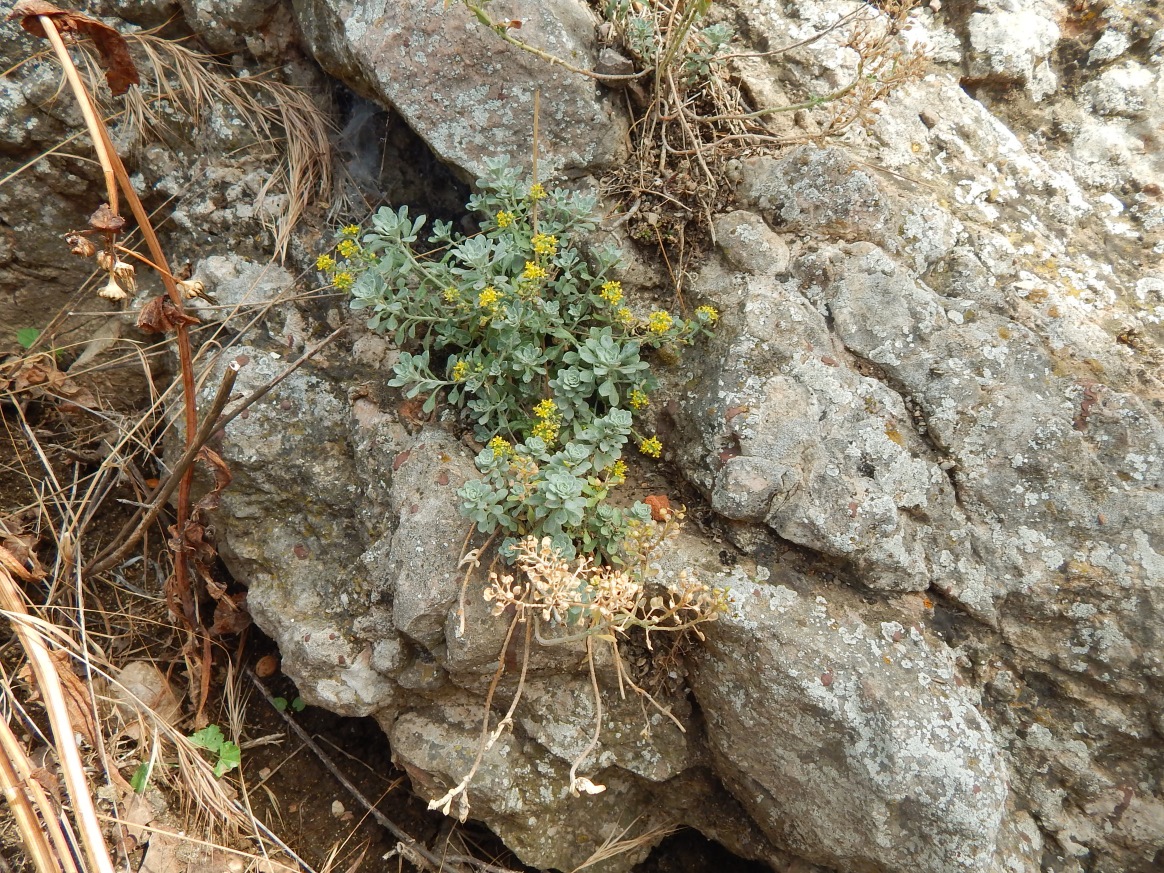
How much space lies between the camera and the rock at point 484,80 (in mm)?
2906

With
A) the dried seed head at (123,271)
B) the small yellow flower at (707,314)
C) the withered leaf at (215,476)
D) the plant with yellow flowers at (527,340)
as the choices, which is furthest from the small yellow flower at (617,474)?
the dried seed head at (123,271)

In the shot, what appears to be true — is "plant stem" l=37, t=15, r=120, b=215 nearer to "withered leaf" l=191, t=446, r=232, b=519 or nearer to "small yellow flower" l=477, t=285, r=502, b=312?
"withered leaf" l=191, t=446, r=232, b=519

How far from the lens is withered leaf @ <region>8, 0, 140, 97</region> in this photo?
2.08 m

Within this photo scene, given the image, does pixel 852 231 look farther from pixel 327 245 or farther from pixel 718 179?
pixel 327 245

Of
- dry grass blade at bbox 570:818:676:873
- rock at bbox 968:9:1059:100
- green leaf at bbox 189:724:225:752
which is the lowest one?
dry grass blade at bbox 570:818:676:873

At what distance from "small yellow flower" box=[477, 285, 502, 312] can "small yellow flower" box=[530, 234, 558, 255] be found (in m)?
0.20

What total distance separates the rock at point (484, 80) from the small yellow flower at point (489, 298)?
0.57m

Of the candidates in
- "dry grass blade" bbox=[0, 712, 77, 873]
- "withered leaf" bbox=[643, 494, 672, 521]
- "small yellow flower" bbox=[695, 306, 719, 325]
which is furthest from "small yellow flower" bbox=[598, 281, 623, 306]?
"dry grass blade" bbox=[0, 712, 77, 873]

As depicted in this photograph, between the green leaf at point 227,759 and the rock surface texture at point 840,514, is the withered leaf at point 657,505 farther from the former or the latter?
the green leaf at point 227,759

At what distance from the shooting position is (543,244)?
2680 millimetres

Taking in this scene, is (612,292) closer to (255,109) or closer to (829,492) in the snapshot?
(829,492)

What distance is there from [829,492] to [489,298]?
1305 mm

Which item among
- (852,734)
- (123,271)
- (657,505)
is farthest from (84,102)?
(852,734)

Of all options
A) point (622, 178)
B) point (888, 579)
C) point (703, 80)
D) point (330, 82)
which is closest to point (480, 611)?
point (888, 579)
